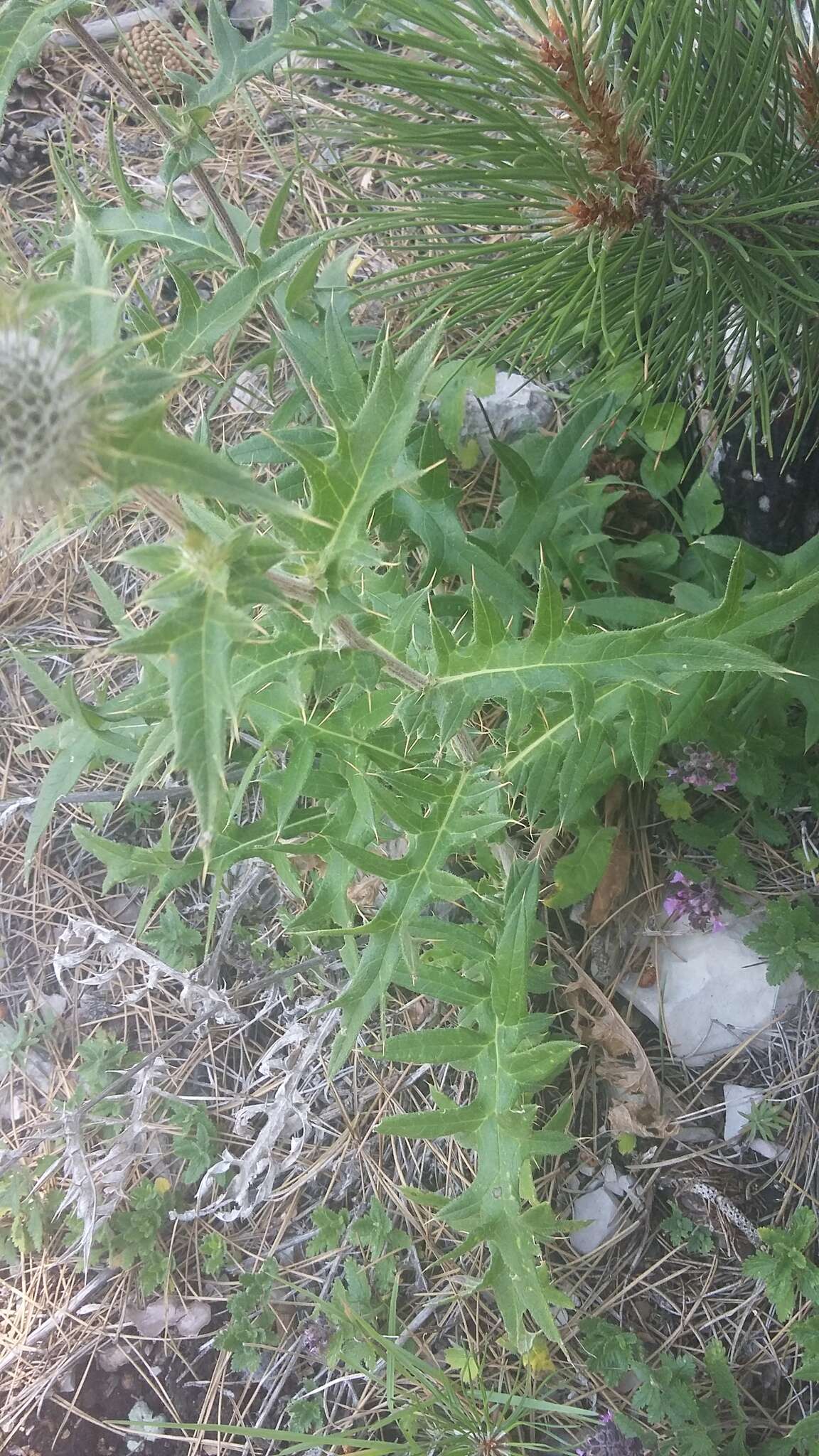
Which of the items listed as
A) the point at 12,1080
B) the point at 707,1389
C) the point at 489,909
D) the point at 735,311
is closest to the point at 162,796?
the point at 489,909

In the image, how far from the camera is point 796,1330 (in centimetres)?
207

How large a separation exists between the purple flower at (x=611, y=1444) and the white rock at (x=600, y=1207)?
0.37 m

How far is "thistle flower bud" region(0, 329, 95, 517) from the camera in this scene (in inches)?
38.0

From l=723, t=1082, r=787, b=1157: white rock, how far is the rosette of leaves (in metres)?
1.70

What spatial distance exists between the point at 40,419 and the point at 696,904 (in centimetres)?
199

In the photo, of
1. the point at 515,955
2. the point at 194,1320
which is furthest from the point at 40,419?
the point at 194,1320

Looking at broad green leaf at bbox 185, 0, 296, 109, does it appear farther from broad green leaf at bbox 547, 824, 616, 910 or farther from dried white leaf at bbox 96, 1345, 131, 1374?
dried white leaf at bbox 96, 1345, 131, 1374

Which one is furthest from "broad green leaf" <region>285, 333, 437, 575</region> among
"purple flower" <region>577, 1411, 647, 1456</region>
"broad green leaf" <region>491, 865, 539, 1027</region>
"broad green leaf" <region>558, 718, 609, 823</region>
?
"purple flower" <region>577, 1411, 647, 1456</region>

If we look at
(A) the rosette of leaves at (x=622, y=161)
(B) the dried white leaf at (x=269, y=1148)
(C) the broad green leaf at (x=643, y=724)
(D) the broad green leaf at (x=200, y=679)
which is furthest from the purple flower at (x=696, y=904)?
(D) the broad green leaf at (x=200, y=679)

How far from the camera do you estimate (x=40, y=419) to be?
0.97m

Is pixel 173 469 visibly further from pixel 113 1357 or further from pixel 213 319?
pixel 113 1357

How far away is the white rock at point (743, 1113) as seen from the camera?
243 cm

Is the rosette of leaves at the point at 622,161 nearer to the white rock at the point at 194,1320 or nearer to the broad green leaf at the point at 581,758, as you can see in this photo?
the broad green leaf at the point at 581,758

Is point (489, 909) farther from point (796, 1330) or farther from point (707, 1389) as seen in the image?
point (707, 1389)
